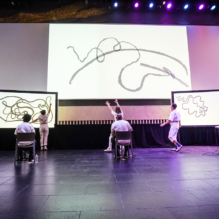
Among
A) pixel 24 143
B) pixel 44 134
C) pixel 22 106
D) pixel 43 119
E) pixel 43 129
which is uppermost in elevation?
pixel 22 106

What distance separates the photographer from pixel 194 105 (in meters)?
5.73

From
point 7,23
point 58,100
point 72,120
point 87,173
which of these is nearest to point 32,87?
point 58,100

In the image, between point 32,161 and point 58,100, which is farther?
point 58,100

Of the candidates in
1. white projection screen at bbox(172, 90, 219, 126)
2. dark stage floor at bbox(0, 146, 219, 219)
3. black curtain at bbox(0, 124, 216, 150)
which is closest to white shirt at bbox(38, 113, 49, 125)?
black curtain at bbox(0, 124, 216, 150)

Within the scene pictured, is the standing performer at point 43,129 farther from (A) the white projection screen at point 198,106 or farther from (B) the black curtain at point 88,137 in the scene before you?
(A) the white projection screen at point 198,106

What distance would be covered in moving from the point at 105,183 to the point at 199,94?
4.83 metres

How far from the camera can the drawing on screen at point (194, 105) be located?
5.65 meters

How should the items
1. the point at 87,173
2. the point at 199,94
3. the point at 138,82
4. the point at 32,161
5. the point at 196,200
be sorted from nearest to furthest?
the point at 196,200
the point at 87,173
the point at 32,161
the point at 199,94
the point at 138,82

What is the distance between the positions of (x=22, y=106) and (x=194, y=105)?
583 centimetres

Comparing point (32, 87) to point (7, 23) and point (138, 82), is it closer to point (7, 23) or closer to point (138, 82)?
point (7, 23)

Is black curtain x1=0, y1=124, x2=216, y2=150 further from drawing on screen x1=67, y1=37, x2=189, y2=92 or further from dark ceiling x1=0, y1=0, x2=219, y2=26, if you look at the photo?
dark ceiling x1=0, y1=0, x2=219, y2=26

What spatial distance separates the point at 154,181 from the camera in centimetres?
226

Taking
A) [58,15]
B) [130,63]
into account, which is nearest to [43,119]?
[130,63]

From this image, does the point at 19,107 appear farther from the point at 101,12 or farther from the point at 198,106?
the point at 198,106
